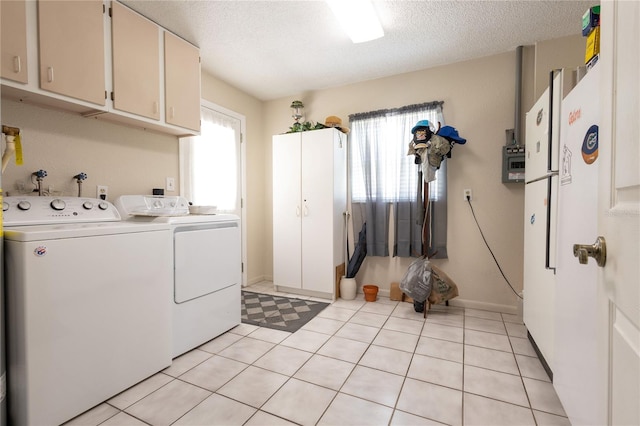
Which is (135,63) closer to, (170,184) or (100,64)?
(100,64)

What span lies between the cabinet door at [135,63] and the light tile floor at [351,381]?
191cm

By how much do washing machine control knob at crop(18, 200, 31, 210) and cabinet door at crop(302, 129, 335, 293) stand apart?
2347 mm

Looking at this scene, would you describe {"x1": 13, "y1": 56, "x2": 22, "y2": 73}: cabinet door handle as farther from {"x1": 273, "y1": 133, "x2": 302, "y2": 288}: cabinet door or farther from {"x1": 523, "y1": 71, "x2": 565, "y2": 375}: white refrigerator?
{"x1": 523, "y1": 71, "x2": 565, "y2": 375}: white refrigerator

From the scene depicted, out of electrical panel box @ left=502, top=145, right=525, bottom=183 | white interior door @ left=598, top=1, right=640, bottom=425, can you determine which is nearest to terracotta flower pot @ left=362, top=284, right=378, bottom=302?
electrical panel box @ left=502, top=145, right=525, bottom=183

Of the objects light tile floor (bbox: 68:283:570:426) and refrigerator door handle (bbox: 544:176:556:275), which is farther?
refrigerator door handle (bbox: 544:176:556:275)

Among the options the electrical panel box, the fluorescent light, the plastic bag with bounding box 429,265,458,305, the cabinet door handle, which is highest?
the fluorescent light

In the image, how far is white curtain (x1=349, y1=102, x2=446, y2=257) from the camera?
317 cm

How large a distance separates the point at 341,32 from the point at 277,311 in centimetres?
273

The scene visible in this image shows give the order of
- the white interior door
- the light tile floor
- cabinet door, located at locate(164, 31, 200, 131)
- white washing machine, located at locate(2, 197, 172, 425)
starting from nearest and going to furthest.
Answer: the white interior door
white washing machine, located at locate(2, 197, 172, 425)
the light tile floor
cabinet door, located at locate(164, 31, 200, 131)

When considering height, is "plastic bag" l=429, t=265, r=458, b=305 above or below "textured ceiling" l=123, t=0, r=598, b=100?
below

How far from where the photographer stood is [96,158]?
2.23 metres

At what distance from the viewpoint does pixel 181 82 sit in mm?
2527

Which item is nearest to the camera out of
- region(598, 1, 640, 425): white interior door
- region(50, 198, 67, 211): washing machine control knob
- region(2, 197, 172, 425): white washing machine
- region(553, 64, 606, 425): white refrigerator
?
region(598, 1, 640, 425): white interior door

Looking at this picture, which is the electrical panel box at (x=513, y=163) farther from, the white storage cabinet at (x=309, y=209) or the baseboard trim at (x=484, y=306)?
the white storage cabinet at (x=309, y=209)
